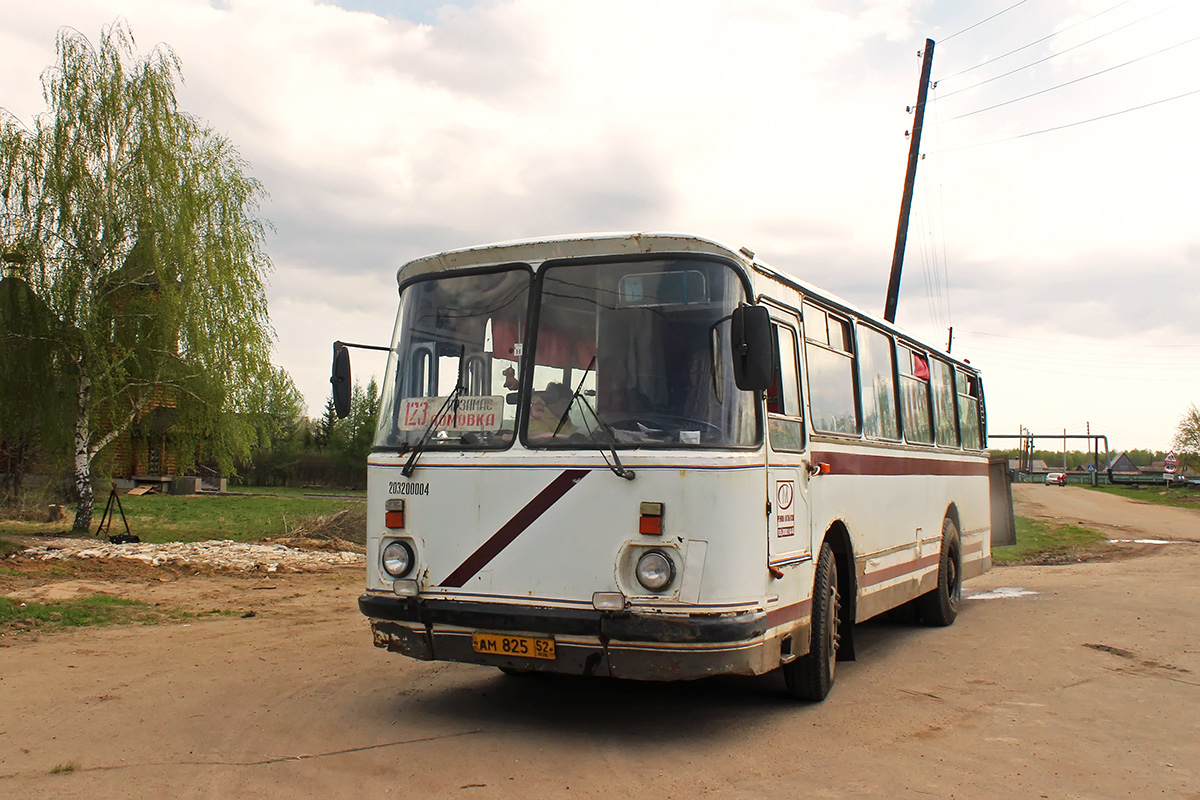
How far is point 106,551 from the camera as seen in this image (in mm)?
17953

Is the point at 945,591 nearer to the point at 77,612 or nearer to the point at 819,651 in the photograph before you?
the point at 819,651

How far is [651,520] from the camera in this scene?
5859mm

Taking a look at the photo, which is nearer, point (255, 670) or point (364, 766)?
point (364, 766)

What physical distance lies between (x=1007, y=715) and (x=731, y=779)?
2496 millimetres

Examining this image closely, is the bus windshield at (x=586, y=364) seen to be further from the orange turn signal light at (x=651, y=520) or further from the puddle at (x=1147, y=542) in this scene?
the puddle at (x=1147, y=542)

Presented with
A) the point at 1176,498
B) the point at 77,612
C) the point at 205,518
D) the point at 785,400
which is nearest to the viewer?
the point at 785,400

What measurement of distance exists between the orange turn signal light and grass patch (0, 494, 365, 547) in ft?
55.9

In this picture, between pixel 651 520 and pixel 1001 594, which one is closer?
pixel 651 520

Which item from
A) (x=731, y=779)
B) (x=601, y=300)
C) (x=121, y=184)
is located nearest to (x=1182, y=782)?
(x=731, y=779)

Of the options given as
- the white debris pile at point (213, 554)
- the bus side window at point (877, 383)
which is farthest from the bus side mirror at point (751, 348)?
the white debris pile at point (213, 554)

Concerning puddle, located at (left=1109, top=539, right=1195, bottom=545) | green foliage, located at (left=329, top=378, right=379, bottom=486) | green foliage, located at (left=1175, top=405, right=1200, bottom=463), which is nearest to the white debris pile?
puddle, located at (left=1109, top=539, right=1195, bottom=545)

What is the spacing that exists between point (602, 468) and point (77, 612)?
8200mm

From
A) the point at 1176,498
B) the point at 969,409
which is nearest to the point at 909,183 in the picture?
the point at 969,409

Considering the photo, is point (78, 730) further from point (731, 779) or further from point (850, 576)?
point (850, 576)
